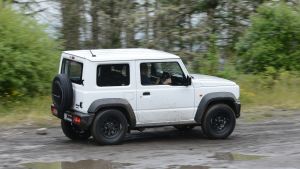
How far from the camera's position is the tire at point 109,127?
38.0 feet

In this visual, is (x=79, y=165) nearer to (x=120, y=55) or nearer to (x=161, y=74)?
(x=120, y=55)

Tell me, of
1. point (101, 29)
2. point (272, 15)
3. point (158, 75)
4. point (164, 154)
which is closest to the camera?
point (164, 154)

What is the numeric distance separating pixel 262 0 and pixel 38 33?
8904mm

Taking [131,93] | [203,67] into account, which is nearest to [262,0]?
[203,67]

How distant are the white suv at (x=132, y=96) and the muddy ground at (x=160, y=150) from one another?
1.18 feet

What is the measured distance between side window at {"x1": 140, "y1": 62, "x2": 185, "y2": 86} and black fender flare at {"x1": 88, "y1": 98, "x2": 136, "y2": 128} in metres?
0.57

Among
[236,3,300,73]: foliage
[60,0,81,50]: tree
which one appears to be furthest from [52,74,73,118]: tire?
[60,0,81,50]: tree

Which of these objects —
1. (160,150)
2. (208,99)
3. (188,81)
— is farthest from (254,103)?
(160,150)

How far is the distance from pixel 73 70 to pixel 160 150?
226 cm

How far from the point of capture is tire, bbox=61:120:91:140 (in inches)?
490

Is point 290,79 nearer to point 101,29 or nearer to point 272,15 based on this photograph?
point 272,15

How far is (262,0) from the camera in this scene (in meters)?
22.2

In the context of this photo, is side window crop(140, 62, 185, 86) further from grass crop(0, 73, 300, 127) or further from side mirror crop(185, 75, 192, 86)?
grass crop(0, 73, 300, 127)

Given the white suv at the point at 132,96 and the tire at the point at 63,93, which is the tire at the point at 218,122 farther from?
the tire at the point at 63,93
